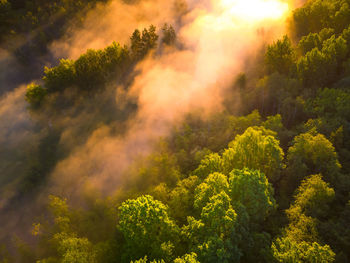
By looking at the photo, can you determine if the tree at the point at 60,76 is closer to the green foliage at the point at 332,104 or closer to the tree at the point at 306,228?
the green foliage at the point at 332,104

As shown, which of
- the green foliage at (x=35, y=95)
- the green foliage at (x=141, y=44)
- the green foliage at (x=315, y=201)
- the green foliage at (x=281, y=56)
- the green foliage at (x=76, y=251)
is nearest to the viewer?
the green foliage at (x=76, y=251)

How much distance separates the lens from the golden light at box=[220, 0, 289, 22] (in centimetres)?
10224

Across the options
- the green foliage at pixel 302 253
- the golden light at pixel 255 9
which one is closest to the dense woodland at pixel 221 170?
the green foliage at pixel 302 253

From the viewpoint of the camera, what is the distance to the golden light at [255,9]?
335 feet

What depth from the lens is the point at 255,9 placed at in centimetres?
11231

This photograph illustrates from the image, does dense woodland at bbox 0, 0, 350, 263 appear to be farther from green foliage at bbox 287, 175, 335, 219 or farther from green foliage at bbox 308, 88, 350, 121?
green foliage at bbox 308, 88, 350, 121

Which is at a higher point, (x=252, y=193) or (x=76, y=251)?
(x=252, y=193)

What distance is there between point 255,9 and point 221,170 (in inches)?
4069

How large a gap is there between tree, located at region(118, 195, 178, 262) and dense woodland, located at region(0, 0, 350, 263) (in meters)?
0.15

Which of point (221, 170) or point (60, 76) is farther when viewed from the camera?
point (60, 76)

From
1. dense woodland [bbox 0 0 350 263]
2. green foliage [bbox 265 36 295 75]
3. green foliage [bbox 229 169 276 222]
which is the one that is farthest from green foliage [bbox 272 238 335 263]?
green foliage [bbox 265 36 295 75]

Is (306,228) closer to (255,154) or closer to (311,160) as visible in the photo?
(255,154)

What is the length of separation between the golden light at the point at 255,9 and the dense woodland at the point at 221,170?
20168 mm

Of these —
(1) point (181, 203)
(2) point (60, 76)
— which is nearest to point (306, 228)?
(1) point (181, 203)
